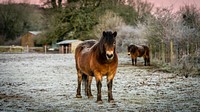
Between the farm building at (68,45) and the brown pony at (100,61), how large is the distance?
52239 millimetres

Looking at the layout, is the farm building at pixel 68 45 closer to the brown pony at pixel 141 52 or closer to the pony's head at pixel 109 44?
the brown pony at pixel 141 52

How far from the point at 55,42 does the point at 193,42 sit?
5110cm

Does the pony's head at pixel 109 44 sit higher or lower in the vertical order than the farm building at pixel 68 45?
higher

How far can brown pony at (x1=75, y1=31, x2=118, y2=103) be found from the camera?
27.9ft

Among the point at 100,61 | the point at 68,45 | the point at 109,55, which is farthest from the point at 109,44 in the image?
the point at 68,45

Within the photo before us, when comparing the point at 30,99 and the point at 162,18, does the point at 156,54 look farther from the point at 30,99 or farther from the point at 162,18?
the point at 30,99

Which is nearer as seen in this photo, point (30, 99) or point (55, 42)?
point (30, 99)

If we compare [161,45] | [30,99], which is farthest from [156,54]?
[30,99]

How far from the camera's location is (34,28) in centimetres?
9612

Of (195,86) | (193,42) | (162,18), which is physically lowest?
(195,86)

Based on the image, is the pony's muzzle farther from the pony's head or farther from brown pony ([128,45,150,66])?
brown pony ([128,45,150,66])

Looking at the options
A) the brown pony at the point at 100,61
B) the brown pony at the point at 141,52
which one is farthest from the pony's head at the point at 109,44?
the brown pony at the point at 141,52

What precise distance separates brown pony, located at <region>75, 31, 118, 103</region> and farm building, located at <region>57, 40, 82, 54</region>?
171 feet

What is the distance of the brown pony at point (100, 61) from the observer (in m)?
8.51
